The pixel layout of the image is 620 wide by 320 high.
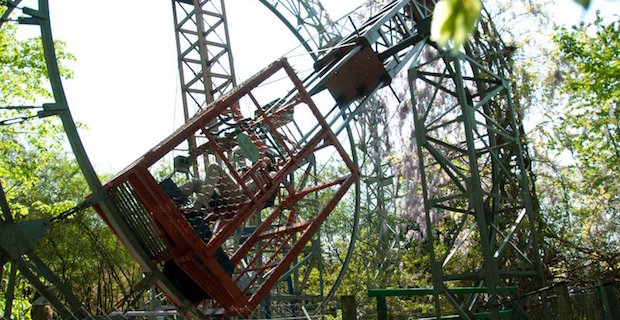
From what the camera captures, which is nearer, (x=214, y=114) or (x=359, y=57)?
(x=214, y=114)

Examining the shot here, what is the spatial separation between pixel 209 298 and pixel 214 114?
208 centimetres

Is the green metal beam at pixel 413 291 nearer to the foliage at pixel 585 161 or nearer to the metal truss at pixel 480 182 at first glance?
the metal truss at pixel 480 182

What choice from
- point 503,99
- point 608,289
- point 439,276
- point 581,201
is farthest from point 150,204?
point 581,201

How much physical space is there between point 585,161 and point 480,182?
20.8 ft

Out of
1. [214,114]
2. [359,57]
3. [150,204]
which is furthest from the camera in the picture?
[359,57]

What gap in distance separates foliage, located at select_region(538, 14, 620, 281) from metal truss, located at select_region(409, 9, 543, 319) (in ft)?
3.85

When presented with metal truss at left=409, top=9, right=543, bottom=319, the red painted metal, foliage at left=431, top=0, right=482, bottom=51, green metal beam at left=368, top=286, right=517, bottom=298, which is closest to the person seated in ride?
the red painted metal

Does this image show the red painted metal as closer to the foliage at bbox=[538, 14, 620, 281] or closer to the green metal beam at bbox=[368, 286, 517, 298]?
the green metal beam at bbox=[368, 286, 517, 298]

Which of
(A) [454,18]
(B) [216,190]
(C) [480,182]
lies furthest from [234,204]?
(A) [454,18]

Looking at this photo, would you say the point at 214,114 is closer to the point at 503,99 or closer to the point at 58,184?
the point at 503,99

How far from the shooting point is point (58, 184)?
25109mm

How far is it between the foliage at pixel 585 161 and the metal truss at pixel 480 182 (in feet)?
3.85

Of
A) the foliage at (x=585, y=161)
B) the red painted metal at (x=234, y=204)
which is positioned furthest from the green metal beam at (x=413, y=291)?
the foliage at (x=585, y=161)

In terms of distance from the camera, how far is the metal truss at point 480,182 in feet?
26.0
